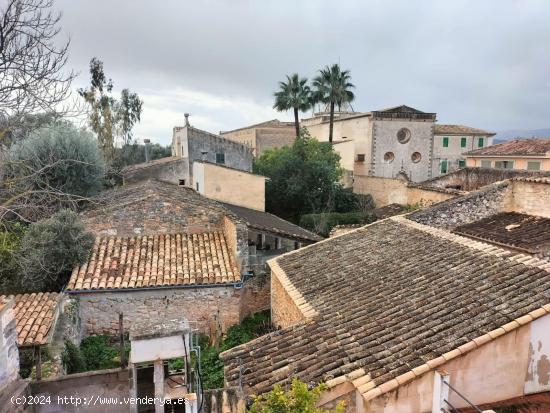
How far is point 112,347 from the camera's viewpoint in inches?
482

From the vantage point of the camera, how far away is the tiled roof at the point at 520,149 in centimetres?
3195

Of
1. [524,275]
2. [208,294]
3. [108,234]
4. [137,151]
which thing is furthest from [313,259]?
[137,151]

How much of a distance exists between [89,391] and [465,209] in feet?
39.2

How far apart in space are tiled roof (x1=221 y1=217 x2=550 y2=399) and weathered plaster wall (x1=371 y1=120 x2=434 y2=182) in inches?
1139

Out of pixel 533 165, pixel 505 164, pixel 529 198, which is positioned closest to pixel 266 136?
pixel 505 164

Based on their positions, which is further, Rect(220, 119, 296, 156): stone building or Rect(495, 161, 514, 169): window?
Rect(220, 119, 296, 156): stone building

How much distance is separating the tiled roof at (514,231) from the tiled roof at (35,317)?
11.7 metres

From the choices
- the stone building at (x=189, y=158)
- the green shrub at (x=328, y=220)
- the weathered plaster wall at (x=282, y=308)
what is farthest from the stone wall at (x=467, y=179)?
the weathered plaster wall at (x=282, y=308)

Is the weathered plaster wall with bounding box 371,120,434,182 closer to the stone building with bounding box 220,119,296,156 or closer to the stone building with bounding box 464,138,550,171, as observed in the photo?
the stone building with bounding box 464,138,550,171

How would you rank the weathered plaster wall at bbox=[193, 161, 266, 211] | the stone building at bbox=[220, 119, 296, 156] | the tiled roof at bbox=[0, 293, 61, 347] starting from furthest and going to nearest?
Result: the stone building at bbox=[220, 119, 296, 156] < the weathered plaster wall at bbox=[193, 161, 266, 211] < the tiled roof at bbox=[0, 293, 61, 347]

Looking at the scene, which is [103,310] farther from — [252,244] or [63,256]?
[252,244]

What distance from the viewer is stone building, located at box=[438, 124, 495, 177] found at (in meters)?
43.2

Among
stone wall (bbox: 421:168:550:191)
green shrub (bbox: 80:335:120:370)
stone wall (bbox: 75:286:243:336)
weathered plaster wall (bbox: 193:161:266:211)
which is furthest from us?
stone wall (bbox: 421:168:550:191)

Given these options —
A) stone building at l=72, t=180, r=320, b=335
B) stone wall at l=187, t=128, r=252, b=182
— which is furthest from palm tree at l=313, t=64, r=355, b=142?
stone building at l=72, t=180, r=320, b=335
